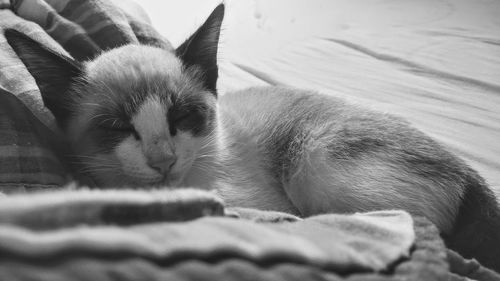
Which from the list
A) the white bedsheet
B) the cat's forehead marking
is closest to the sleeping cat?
the cat's forehead marking

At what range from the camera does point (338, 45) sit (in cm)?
205

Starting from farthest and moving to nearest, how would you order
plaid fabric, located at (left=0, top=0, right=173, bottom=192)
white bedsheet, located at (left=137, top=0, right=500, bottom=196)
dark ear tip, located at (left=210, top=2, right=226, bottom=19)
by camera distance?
white bedsheet, located at (left=137, top=0, right=500, bottom=196) → dark ear tip, located at (left=210, top=2, right=226, bottom=19) → plaid fabric, located at (left=0, top=0, right=173, bottom=192)

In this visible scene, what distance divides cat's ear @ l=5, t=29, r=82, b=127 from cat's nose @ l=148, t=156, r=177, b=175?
241mm

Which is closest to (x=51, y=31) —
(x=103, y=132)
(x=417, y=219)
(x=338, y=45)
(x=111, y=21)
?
(x=111, y=21)

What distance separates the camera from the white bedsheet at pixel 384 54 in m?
1.36

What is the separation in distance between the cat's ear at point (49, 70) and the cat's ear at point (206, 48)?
0.75ft

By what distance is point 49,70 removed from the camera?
0.82 meters

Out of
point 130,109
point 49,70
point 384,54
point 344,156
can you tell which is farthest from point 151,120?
point 384,54

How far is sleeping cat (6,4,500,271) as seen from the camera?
2.62 feet

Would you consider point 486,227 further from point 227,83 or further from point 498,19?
point 498,19

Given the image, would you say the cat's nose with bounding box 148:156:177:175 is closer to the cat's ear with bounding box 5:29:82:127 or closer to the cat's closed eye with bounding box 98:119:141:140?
the cat's closed eye with bounding box 98:119:141:140

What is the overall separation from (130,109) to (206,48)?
25cm

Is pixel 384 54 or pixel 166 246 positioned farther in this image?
pixel 384 54

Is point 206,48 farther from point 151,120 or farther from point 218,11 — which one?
point 151,120
